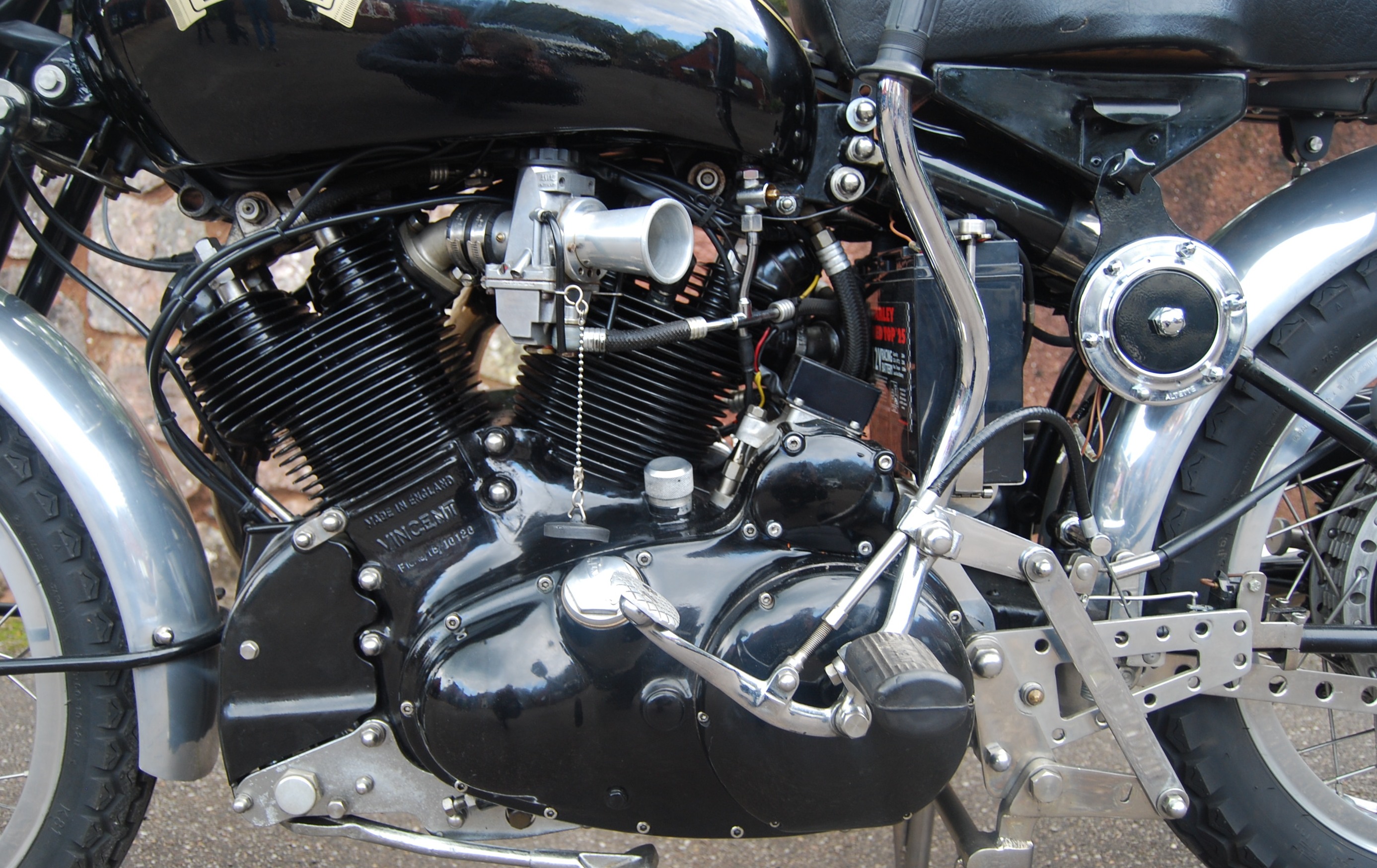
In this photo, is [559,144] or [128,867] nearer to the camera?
[559,144]

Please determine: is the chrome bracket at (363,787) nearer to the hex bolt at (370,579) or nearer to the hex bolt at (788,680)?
the hex bolt at (370,579)

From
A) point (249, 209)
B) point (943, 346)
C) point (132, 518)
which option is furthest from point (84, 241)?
point (943, 346)

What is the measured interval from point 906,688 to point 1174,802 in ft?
1.54

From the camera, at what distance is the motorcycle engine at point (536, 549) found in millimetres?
979

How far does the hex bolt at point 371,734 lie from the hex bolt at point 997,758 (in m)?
0.73

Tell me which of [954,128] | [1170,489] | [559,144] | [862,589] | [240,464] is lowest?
[240,464]

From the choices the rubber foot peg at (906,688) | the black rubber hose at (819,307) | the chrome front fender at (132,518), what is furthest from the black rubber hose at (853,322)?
the chrome front fender at (132,518)

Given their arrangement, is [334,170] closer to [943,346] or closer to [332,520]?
[332,520]

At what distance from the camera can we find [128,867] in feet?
4.90

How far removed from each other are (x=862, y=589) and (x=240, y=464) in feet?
2.67

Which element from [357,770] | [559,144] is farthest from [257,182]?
[357,770]

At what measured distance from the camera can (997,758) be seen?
1.04m

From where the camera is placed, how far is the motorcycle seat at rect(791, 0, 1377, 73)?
37.6 inches

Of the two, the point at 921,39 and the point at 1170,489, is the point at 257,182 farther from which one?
the point at 1170,489
